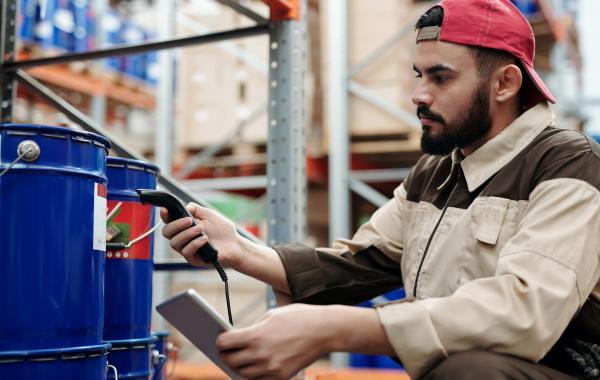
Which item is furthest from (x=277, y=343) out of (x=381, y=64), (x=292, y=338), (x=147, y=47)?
(x=381, y=64)

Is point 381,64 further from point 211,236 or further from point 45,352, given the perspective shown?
point 45,352

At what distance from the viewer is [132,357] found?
6.53 feet

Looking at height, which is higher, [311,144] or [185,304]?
[311,144]

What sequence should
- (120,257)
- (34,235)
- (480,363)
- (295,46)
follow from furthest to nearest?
(295,46)
(120,257)
(34,235)
(480,363)

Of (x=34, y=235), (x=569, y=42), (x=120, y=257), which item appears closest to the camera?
(x=34, y=235)

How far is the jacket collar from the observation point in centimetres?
166

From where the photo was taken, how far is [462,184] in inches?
68.7

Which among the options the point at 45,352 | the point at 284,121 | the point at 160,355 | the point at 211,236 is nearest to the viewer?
the point at 45,352

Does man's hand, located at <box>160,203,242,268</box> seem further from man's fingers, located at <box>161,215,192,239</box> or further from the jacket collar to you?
the jacket collar

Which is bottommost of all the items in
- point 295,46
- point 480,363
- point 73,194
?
point 480,363

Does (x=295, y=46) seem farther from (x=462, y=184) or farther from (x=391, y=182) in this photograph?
(x=391, y=182)

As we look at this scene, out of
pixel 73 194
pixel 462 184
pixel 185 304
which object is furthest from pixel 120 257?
pixel 462 184

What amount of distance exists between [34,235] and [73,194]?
119 millimetres

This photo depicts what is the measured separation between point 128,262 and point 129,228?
9 cm
